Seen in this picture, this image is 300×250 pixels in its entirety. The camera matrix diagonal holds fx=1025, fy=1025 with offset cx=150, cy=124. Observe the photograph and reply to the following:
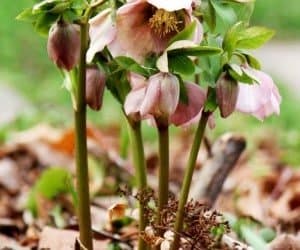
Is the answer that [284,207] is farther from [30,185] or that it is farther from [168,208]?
[168,208]

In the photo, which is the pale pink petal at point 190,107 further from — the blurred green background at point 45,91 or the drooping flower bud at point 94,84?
the blurred green background at point 45,91

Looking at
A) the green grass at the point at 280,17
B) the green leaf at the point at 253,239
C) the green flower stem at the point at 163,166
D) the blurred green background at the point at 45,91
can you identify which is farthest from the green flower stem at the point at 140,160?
the green grass at the point at 280,17

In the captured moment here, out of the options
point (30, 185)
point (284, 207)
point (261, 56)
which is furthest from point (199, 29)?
point (261, 56)

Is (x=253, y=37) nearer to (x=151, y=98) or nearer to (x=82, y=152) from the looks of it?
(x=151, y=98)

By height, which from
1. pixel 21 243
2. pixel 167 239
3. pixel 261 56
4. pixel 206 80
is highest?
pixel 206 80

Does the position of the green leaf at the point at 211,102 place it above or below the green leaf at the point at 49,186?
above
